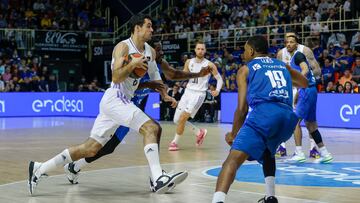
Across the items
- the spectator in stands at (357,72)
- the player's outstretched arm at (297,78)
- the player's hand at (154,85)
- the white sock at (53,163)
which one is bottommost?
the white sock at (53,163)

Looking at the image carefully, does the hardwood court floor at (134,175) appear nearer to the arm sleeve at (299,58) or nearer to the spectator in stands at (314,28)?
the arm sleeve at (299,58)

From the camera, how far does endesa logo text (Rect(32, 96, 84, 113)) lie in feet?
88.8

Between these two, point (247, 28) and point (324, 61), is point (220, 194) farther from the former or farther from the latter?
point (247, 28)

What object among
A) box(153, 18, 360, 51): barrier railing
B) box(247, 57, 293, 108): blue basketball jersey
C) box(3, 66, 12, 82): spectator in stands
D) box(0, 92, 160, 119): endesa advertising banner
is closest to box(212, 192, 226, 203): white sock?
box(247, 57, 293, 108): blue basketball jersey

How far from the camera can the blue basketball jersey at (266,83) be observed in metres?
5.98

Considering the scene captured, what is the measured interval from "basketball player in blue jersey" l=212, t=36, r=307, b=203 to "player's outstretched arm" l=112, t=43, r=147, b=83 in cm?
150

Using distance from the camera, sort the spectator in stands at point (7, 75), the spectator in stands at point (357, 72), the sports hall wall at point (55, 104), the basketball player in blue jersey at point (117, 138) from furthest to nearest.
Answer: the spectator in stands at point (7, 75)
the sports hall wall at point (55, 104)
the spectator in stands at point (357, 72)
the basketball player in blue jersey at point (117, 138)

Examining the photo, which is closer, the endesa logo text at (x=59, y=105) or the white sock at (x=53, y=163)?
the white sock at (x=53, y=163)

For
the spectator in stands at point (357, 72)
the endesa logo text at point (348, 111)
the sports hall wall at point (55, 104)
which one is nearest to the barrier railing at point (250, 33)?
the spectator in stands at point (357, 72)

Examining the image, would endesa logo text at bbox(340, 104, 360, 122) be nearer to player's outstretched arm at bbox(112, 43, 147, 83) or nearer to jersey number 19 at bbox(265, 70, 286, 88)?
player's outstretched arm at bbox(112, 43, 147, 83)

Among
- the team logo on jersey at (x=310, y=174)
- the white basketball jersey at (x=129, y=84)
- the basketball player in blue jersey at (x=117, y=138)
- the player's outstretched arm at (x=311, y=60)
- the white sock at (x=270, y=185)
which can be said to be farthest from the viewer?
the player's outstretched arm at (x=311, y=60)

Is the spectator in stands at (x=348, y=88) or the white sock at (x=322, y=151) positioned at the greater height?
the spectator in stands at (x=348, y=88)

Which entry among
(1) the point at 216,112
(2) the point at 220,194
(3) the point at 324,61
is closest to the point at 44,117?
(1) the point at 216,112

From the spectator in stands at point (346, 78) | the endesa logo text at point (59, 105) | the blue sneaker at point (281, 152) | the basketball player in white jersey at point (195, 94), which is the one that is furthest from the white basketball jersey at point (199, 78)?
the endesa logo text at point (59, 105)
